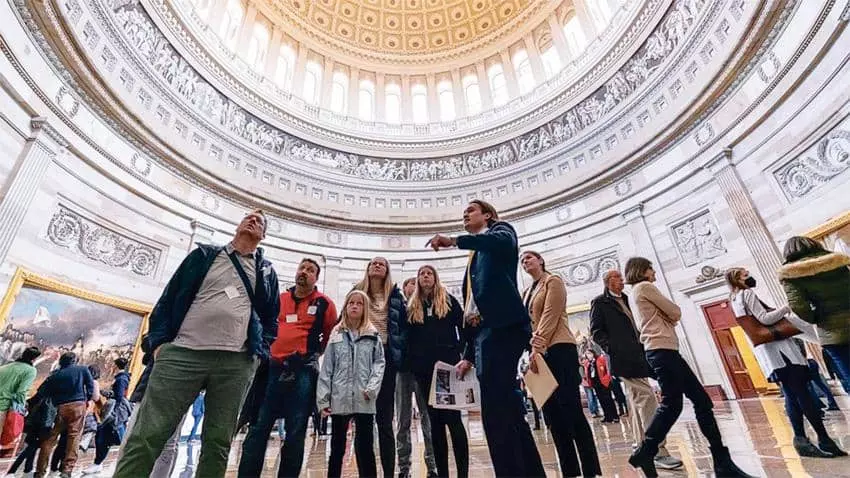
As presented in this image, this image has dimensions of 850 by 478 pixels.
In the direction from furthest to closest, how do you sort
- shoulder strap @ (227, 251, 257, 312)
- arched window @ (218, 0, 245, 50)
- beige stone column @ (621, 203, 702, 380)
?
arched window @ (218, 0, 245, 50) < beige stone column @ (621, 203, 702, 380) < shoulder strap @ (227, 251, 257, 312)

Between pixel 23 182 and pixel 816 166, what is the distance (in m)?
16.2

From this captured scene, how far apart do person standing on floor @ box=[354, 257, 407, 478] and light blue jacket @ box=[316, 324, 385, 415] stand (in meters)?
0.24

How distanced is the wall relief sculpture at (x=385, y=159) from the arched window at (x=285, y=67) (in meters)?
4.04

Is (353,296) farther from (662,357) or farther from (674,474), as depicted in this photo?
(674,474)

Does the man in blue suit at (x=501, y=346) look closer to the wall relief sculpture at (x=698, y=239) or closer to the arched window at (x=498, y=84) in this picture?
the wall relief sculpture at (x=698, y=239)

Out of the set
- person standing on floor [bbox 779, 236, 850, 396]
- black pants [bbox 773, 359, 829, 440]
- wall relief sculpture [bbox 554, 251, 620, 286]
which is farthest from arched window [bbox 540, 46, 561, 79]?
black pants [bbox 773, 359, 829, 440]

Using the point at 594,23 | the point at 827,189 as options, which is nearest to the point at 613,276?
the point at 827,189

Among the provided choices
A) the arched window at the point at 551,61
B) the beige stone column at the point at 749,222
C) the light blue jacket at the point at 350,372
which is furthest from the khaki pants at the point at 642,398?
the arched window at the point at 551,61

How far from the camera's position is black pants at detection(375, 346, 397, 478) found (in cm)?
283

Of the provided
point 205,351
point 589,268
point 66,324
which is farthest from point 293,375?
point 589,268

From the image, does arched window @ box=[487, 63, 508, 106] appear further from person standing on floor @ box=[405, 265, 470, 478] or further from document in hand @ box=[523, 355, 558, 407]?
document in hand @ box=[523, 355, 558, 407]

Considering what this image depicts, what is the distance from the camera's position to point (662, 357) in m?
2.56

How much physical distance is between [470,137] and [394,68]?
776 centimetres

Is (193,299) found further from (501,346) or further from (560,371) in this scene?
(560,371)
